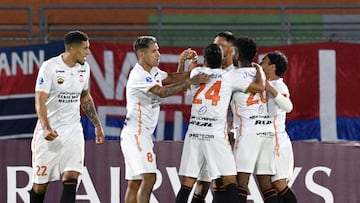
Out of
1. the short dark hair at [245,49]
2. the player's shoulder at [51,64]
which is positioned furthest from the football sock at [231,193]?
the player's shoulder at [51,64]

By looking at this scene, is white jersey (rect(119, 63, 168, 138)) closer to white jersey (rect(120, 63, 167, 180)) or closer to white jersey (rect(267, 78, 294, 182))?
white jersey (rect(120, 63, 167, 180))

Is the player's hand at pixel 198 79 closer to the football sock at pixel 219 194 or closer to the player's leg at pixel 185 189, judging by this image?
the player's leg at pixel 185 189

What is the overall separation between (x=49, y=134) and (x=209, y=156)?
5.13 feet

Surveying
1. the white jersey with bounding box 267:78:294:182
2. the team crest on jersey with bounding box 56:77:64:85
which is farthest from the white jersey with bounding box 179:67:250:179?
the team crest on jersey with bounding box 56:77:64:85

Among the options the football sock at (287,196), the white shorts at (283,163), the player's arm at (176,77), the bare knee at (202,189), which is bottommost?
the football sock at (287,196)

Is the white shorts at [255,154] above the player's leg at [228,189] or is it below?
above

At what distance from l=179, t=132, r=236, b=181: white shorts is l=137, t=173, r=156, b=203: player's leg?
13.0 inches

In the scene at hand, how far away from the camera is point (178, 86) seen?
10.3m

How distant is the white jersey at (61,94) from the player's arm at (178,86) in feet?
2.52

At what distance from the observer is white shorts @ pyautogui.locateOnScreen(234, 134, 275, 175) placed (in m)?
10.5

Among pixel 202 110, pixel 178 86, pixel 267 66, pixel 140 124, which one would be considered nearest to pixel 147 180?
pixel 140 124

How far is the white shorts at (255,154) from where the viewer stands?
1055cm

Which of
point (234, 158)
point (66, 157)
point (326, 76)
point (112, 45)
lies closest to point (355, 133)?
point (326, 76)

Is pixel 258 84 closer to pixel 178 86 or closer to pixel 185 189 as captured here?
pixel 178 86
